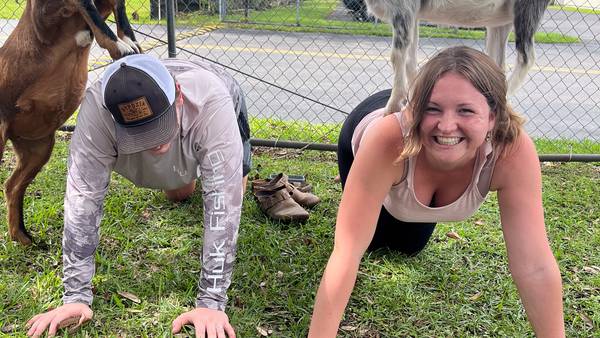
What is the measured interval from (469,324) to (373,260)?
681 mm

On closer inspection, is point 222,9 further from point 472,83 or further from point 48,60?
point 472,83

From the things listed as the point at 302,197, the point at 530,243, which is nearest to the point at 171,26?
the point at 302,197

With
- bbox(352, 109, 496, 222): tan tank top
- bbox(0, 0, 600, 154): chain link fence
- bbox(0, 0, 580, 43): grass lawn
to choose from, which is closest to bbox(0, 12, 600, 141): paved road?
bbox(0, 0, 600, 154): chain link fence

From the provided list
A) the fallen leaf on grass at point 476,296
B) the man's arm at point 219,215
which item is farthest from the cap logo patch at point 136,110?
the fallen leaf on grass at point 476,296

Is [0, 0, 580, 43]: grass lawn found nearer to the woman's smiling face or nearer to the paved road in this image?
the paved road

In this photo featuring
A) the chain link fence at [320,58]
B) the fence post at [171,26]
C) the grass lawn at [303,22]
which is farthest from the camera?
the grass lawn at [303,22]

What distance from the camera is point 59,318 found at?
2342 millimetres

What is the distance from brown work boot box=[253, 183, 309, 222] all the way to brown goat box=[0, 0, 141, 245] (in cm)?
129

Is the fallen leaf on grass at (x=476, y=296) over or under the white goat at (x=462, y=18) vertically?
under

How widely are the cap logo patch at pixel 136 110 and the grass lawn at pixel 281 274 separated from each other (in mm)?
965

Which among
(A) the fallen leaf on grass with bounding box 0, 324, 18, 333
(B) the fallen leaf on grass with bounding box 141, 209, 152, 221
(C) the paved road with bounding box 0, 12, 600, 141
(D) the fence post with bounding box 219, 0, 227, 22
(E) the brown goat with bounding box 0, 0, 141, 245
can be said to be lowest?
(C) the paved road with bounding box 0, 12, 600, 141

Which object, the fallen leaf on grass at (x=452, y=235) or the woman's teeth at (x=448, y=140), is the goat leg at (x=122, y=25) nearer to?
the woman's teeth at (x=448, y=140)

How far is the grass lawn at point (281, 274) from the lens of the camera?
260cm

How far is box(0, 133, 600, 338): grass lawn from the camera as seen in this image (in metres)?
2.60
